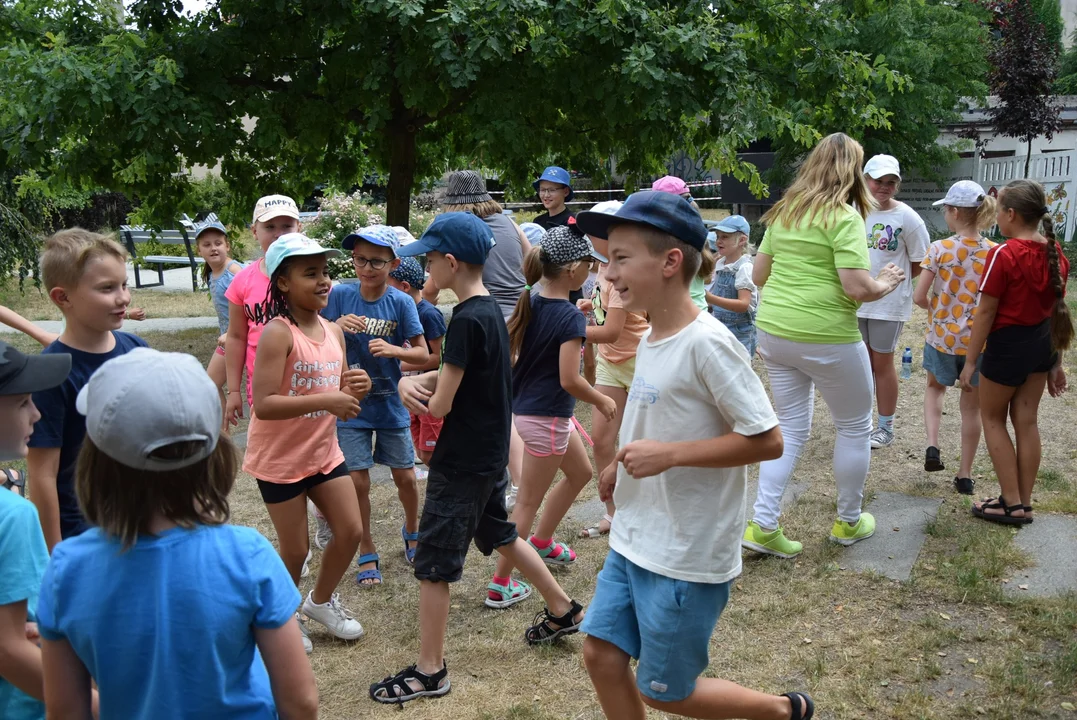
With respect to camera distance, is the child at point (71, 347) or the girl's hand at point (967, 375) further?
the girl's hand at point (967, 375)

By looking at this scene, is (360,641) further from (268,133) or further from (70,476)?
(268,133)

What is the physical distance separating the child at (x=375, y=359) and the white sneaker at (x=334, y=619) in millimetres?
537

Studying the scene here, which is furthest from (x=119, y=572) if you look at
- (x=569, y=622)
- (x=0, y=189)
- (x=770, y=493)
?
(x=0, y=189)

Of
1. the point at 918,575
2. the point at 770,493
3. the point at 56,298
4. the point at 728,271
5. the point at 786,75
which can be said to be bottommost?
the point at 918,575

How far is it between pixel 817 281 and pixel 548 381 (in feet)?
4.70

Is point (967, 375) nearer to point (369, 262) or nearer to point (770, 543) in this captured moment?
point (770, 543)

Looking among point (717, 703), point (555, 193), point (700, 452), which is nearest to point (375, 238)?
point (700, 452)

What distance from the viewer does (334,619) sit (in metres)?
4.04

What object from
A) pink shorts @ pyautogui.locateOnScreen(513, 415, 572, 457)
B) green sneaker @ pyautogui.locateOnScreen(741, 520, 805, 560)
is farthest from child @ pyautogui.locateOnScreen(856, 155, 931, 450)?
pink shorts @ pyautogui.locateOnScreen(513, 415, 572, 457)

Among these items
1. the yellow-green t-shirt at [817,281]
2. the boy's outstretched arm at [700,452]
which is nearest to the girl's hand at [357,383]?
the boy's outstretched arm at [700,452]

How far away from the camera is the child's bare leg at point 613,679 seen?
2.67 metres

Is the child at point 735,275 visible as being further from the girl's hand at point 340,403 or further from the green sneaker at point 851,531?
the girl's hand at point 340,403

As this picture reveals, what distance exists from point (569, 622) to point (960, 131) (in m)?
21.4

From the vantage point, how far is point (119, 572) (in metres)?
1.68
